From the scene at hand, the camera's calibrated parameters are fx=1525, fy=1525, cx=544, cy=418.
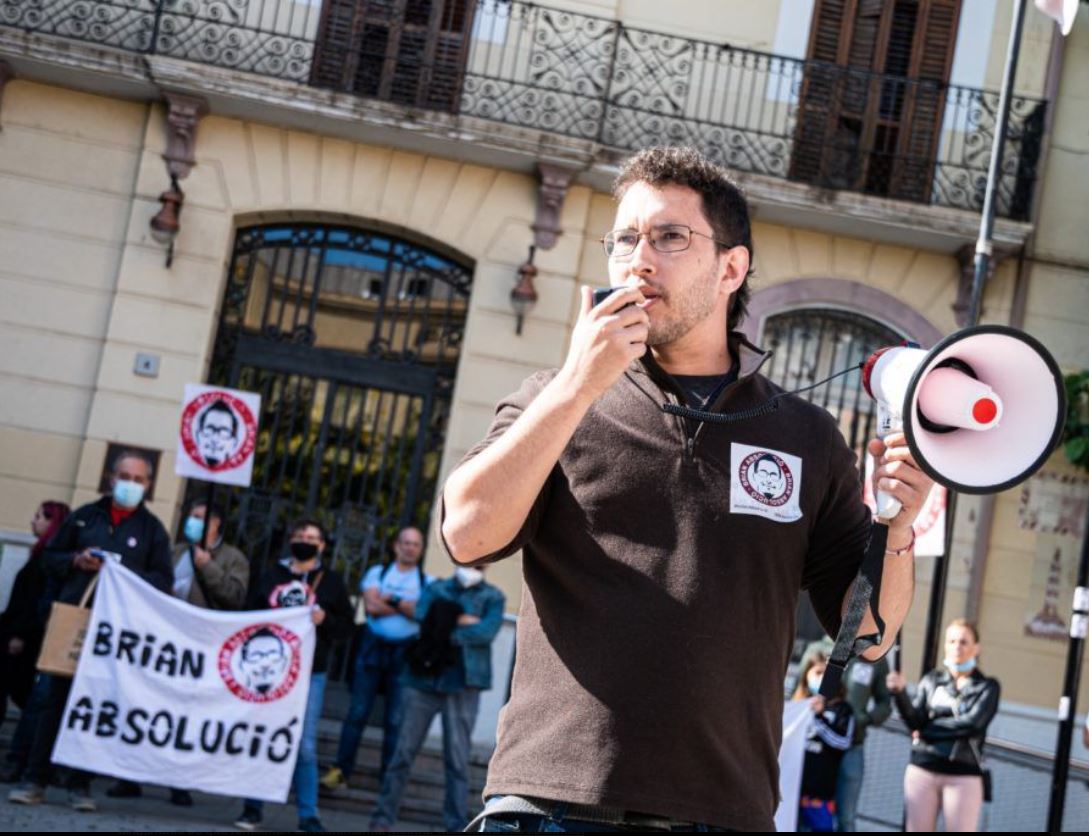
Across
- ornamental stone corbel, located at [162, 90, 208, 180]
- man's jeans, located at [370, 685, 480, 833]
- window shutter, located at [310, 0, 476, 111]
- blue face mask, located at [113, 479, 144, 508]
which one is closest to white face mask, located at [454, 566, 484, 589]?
man's jeans, located at [370, 685, 480, 833]

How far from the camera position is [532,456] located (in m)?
2.67

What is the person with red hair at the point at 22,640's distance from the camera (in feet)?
33.4

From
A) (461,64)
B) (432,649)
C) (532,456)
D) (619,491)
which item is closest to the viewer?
(532,456)

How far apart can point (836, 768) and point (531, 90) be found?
714cm

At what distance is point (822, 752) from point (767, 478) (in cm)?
806

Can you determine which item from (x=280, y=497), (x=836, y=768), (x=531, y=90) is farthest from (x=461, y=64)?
(x=836, y=768)

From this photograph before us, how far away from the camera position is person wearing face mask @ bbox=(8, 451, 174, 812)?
31.9 feet

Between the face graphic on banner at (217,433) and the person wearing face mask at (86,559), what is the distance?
0.79 meters

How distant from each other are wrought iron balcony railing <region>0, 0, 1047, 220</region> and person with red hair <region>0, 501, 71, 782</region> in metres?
5.77

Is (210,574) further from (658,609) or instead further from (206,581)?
(658,609)

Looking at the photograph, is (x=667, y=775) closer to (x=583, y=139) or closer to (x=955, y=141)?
(x=583, y=139)

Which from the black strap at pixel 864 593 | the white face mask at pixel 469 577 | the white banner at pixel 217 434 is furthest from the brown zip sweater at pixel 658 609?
the white banner at pixel 217 434

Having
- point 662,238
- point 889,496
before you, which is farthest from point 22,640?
point 889,496

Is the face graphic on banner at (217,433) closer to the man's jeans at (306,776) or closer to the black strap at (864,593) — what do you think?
the man's jeans at (306,776)
